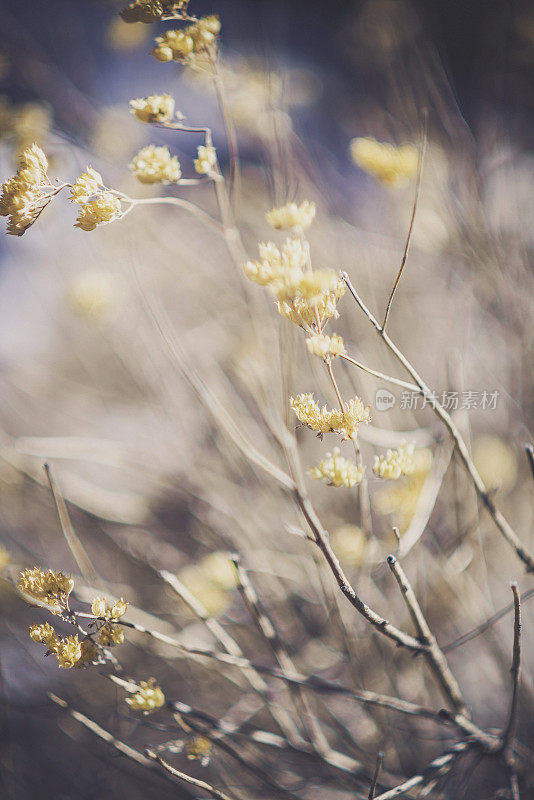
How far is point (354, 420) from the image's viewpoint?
0.26 m

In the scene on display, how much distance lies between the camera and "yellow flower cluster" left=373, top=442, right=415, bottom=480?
0.29 m

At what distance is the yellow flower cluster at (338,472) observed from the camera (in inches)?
10.8

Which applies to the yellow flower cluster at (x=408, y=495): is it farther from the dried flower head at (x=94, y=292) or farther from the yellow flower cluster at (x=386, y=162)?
the dried flower head at (x=94, y=292)

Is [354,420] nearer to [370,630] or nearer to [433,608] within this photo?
[370,630]

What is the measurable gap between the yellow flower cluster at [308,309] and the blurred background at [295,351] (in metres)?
0.18

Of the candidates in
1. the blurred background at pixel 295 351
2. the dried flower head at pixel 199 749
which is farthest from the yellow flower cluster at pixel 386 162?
the dried flower head at pixel 199 749

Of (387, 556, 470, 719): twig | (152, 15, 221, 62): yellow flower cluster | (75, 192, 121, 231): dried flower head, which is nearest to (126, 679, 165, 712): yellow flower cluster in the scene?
(387, 556, 470, 719): twig

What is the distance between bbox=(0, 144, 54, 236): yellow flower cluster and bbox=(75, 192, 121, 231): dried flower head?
0.03 m

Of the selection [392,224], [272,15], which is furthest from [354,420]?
[272,15]

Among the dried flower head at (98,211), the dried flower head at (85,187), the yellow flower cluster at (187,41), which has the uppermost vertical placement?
the yellow flower cluster at (187,41)

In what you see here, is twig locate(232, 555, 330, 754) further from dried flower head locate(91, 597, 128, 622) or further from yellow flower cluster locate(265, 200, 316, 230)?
yellow flower cluster locate(265, 200, 316, 230)

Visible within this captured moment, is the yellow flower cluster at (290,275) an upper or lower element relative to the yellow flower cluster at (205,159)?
lower

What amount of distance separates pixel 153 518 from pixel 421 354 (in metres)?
0.60

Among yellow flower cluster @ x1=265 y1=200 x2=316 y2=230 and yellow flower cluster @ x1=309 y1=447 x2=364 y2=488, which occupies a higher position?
yellow flower cluster @ x1=265 y1=200 x2=316 y2=230
